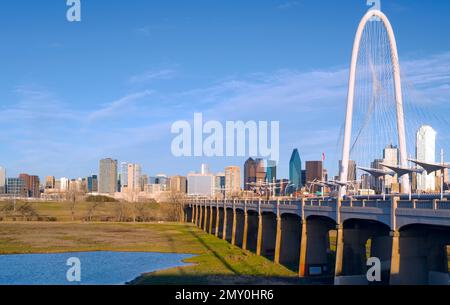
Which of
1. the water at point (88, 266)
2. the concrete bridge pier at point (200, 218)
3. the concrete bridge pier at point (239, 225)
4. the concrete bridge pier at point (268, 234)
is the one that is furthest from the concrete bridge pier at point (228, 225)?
the concrete bridge pier at point (200, 218)

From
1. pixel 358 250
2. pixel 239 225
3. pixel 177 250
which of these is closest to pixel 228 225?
pixel 239 225

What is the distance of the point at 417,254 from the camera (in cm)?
3453

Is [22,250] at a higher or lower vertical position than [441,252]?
lower

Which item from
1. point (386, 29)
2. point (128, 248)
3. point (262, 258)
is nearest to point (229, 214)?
point (128, 248)

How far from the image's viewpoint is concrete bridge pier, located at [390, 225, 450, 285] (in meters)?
33.3

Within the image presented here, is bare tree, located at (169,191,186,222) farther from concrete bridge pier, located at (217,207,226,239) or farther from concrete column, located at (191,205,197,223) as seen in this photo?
concrete bridge pier, located at (217,207,226,239)

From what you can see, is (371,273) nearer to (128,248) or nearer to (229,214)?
(128,248)

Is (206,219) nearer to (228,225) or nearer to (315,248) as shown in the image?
(228,225)

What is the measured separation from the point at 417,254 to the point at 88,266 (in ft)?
118
